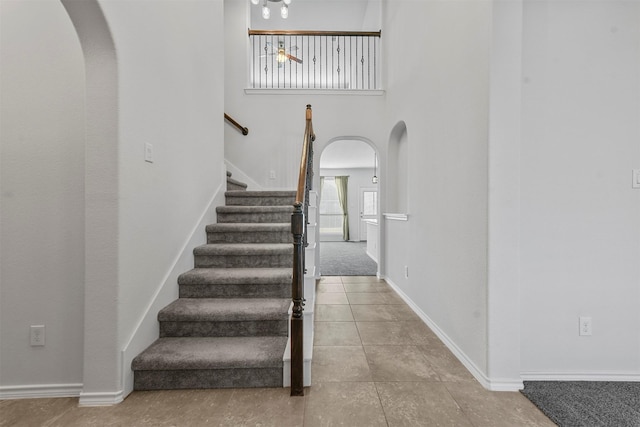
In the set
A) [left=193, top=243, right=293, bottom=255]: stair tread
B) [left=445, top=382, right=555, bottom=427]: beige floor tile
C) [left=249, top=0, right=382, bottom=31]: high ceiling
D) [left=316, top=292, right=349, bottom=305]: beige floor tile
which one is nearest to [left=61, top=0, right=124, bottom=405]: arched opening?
[left=193, top=243, right=293, bottom=255]: stair tread

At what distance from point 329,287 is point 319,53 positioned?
5.54 m

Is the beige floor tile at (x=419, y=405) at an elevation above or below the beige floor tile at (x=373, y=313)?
below

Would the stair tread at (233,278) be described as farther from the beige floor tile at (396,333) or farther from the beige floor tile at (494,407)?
the beige floor tile at (494,407)

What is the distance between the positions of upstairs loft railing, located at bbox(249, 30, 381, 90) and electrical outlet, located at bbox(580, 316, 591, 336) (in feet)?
11.7

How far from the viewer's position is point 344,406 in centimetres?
169

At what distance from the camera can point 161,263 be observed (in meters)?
2.20

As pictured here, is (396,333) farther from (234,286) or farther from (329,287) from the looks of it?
(329,287)

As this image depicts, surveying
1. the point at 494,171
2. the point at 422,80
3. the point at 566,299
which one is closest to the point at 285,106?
the point at 422,80

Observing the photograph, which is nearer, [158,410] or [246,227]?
[158,410]

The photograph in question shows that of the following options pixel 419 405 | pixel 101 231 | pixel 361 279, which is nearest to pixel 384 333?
pixel 419 405

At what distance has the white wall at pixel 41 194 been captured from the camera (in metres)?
1.76

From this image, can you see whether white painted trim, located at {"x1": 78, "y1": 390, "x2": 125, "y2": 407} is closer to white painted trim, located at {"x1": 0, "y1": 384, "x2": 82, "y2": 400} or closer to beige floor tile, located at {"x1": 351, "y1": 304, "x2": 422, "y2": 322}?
white painted trim, located at {"x1": 0, "y1": 384, "x2": 82, "y2": 400}

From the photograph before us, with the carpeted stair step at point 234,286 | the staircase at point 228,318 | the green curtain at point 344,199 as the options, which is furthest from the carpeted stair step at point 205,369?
the green curtain at point 344,199

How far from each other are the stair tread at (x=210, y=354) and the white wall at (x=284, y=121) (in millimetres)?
3094
